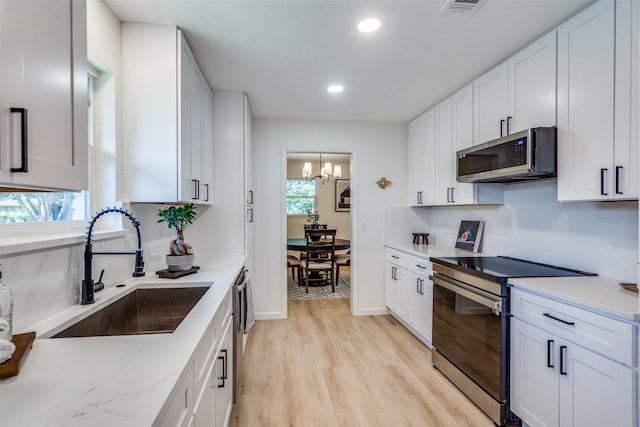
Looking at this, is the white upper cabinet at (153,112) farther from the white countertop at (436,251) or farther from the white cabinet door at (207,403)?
the white countertop at (436,251)

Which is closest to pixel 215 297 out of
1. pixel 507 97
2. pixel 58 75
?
pixel 58 75

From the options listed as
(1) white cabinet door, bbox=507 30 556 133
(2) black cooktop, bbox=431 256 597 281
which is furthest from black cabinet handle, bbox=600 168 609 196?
(2) black cooktop, bbox=431 256 597 281

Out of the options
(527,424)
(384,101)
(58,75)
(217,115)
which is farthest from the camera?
(384,101)

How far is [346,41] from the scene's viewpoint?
212 centimetres

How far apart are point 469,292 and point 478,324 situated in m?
0.21

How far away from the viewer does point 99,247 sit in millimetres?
1663

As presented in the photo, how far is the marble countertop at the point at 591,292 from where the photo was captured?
134 cm

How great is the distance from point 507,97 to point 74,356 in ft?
9.19

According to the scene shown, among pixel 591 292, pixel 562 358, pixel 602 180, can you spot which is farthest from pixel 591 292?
pixel 602 180

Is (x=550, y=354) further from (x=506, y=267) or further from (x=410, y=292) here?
(x=410, y=292)

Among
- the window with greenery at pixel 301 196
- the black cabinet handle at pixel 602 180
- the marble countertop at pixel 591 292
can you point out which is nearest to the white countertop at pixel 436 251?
the marble countertop at pixel 591 292

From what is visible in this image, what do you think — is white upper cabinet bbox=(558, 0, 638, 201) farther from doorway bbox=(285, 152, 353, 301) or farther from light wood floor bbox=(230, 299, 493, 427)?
doorway bbox=(285, 152, 353, 301)

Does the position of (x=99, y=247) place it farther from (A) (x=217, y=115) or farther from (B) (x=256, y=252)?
(B) (x=256, y=252)

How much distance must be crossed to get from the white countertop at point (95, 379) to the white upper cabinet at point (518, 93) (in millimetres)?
2294
